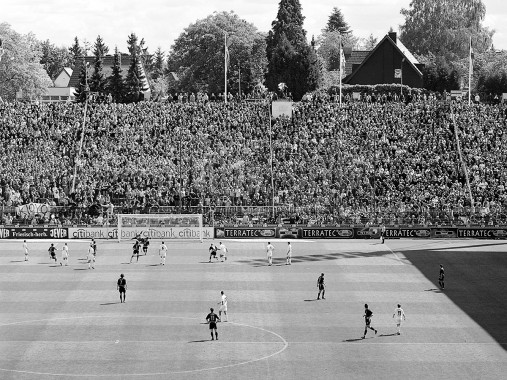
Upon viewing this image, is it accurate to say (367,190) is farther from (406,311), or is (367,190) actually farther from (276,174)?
(406,311)

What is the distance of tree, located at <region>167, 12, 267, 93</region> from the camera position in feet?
520

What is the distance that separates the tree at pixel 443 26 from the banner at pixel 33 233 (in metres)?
106

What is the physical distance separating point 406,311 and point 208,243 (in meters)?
28.7

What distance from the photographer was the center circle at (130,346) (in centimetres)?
4800

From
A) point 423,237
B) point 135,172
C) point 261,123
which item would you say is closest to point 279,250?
point 423,237

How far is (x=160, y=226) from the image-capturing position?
87312 mm

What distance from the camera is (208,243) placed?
86.6m

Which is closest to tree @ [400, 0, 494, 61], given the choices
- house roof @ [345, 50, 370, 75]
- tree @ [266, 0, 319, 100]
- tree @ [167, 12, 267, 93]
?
house roof @ [345, 50, 370, 75]

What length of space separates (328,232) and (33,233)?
972 inches

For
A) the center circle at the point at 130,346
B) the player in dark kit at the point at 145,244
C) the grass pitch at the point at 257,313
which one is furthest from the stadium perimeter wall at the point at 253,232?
the center circle at the point at 130,346

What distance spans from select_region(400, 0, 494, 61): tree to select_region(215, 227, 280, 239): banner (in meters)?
98.6

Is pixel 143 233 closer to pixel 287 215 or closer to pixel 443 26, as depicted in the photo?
pixel 287 215

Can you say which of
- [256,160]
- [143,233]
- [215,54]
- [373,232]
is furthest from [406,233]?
[215,54]

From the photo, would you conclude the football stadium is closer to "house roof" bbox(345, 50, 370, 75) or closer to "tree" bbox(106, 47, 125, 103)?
"tree" bbox(106, 47, 125, 103)
